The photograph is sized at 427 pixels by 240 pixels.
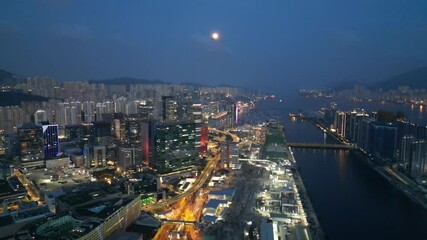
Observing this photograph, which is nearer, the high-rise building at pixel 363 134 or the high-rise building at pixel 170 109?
the high-rise building at pixel 363 134

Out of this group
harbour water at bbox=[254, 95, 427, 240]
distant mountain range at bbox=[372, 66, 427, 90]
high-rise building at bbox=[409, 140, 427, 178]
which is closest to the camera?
harbour water at bbox=[254, 95, 427, 240]

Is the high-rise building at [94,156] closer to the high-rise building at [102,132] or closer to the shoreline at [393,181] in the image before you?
the high-rise building at [102,132]

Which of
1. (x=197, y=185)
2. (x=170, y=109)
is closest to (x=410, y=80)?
(x=170, y=109)

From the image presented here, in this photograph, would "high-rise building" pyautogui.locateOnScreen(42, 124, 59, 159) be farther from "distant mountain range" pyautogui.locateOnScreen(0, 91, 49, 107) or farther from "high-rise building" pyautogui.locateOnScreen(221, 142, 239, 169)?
"high-rise building" pyautogui.locateOnScreen(221, 142, 239, 169)

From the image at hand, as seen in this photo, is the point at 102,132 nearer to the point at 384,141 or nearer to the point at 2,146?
the point at 2,146

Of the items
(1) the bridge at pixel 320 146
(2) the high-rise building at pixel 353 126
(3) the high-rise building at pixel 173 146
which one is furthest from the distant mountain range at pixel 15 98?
Answer: (2) the high-rise building at pixel 353 126

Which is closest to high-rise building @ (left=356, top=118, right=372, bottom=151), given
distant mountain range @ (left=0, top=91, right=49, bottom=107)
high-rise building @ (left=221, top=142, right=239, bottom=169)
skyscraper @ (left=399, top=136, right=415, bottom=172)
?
skyscraper @ (left=399, top=136, right=415, bottom=172)

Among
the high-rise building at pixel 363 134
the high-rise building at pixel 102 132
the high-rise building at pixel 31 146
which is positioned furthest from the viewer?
the high-rise building at pixel 363 134
